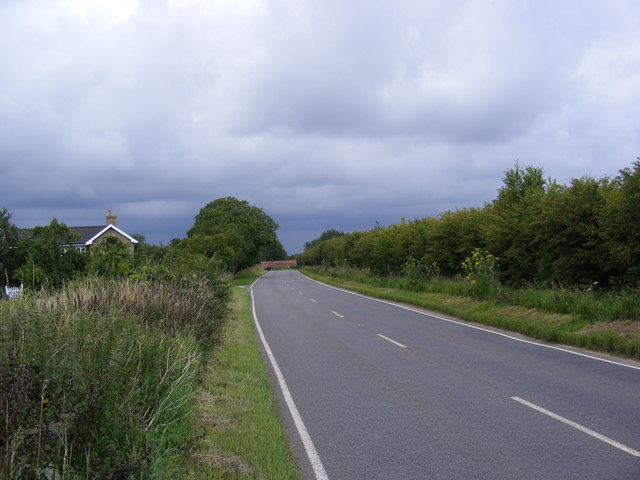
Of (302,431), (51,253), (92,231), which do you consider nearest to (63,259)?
(51,253)

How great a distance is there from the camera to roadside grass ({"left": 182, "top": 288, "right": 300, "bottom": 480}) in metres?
4.89

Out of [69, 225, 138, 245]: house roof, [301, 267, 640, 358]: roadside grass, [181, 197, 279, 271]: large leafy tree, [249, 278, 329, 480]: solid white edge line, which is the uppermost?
[181, 197, 279, 271]: large leafy tree

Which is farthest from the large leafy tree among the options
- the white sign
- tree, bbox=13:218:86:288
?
the white sign

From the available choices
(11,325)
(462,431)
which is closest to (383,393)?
(462,431)

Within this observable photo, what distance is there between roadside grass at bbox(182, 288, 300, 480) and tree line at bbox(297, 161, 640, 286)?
990 centimetres

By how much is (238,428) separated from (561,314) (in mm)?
11406

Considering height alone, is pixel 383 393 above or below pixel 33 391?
below

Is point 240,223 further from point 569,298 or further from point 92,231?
point 569,298

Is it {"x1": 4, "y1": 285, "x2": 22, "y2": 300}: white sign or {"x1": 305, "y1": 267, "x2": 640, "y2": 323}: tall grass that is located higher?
{"x1": 4, "y1": 285, "x2": 22, "y2": 300}: white sign

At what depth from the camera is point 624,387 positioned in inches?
310

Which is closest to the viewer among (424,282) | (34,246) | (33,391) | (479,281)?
(33,391)

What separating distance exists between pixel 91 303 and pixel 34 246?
6737 mm

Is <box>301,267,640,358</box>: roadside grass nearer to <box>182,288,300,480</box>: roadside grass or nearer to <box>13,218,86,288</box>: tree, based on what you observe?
<box>182,288,300,480</box>: roadside grass

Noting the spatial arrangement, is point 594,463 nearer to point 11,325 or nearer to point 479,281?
point 11,325
